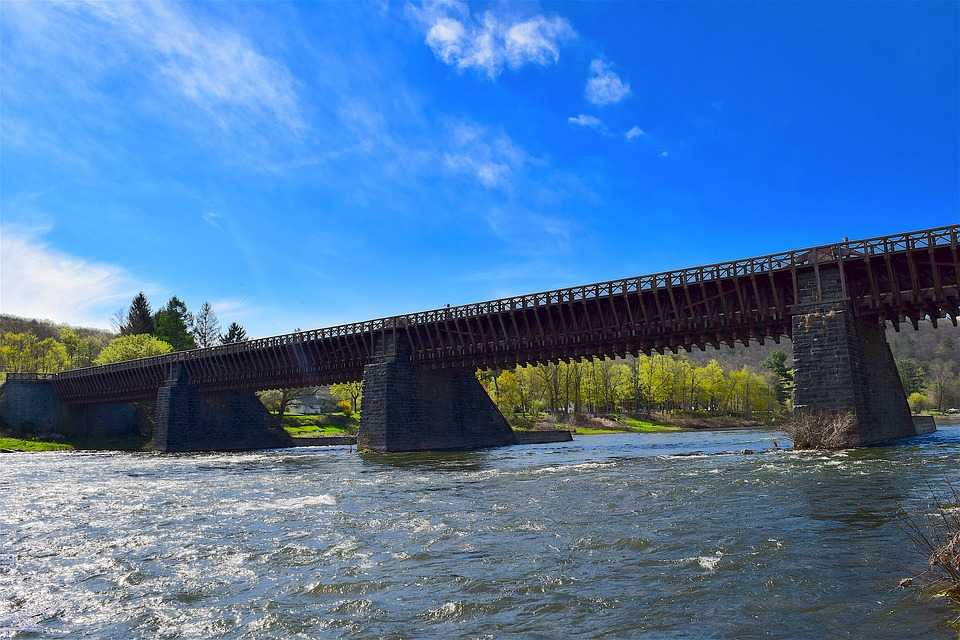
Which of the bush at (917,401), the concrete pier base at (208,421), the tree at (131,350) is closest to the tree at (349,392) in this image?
the tree at (131,350)

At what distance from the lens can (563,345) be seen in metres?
45.5

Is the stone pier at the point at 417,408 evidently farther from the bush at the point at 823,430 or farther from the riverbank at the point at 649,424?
the riverbank at the point at 649,424

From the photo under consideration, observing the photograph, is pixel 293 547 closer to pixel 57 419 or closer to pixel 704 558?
pixel 704 558

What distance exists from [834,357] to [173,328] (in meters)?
121

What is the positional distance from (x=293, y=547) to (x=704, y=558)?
7542 mm

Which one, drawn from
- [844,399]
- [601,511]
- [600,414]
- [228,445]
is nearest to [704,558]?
[601,511]

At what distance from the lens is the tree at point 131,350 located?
99.2 meters

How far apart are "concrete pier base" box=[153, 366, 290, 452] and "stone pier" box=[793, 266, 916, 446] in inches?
2142

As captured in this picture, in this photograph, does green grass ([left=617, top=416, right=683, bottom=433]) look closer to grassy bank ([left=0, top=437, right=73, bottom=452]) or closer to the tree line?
the tree line

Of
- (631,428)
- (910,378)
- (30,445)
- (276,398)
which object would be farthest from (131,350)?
(910,378)

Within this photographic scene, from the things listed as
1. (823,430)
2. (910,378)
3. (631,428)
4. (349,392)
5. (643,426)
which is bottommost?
(631,428)

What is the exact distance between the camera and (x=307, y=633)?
26.1 ft

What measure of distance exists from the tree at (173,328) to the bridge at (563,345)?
49.3m

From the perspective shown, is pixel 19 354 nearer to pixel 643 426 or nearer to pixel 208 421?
pixel 208 421
